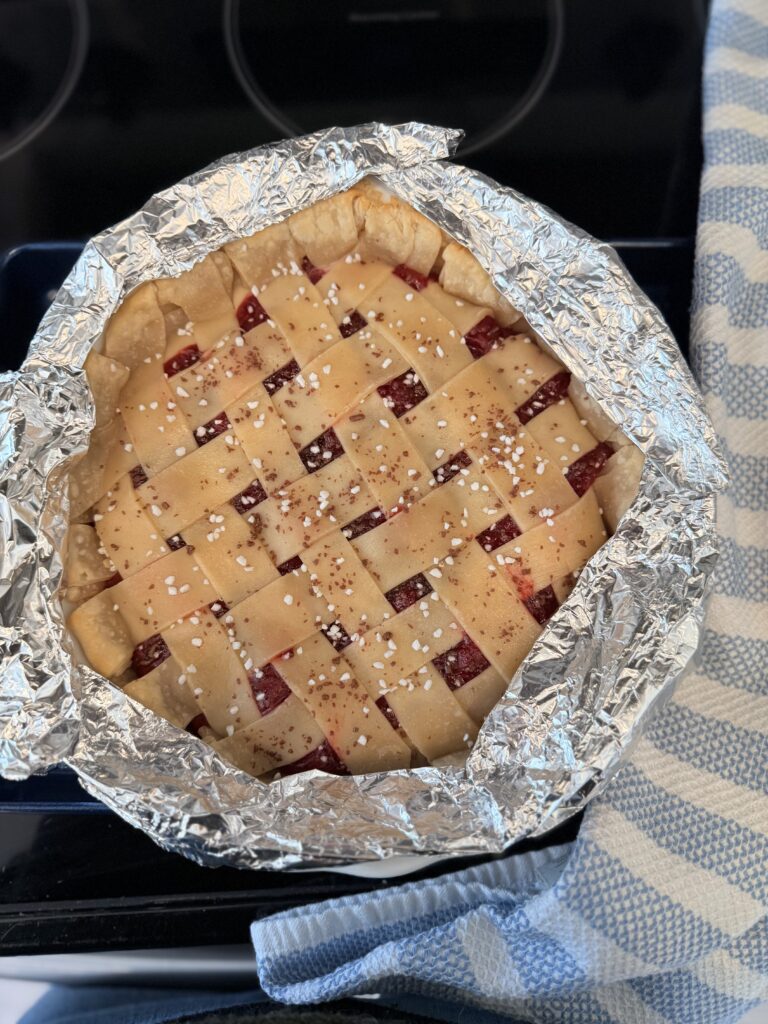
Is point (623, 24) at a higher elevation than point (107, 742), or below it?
higher

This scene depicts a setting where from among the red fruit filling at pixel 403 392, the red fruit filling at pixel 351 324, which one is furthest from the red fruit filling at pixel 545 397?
the red fruit filling at pixel 351 324

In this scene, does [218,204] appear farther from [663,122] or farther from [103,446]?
[663,122]

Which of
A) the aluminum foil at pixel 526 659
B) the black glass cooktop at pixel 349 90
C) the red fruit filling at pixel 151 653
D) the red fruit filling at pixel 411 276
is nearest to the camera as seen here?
the aluminum foil at pixel 526 659

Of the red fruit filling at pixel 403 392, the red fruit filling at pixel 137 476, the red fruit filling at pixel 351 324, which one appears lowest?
the red fruit filling at pixel 137 476

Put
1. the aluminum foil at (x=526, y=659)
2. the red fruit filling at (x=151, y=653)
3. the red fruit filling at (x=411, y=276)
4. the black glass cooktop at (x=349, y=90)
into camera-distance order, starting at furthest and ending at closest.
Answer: the black glass cooktop at (x=349, y=90)
the red fruit filling at (x=411, y=276)
the red fruit filling at (x=151, y=653)
the aluminum foil at (x=526, y=659)

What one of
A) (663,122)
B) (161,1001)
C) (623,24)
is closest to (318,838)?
(161,1001)

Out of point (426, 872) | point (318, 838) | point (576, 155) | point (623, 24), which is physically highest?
point (623, 24)

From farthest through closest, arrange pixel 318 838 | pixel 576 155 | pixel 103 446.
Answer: pixel 576 155 → pixel 103 446 → pixel 318 838

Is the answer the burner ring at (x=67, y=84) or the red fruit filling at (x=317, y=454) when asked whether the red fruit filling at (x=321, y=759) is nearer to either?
the red fruit filling at (x=317, y=454)
